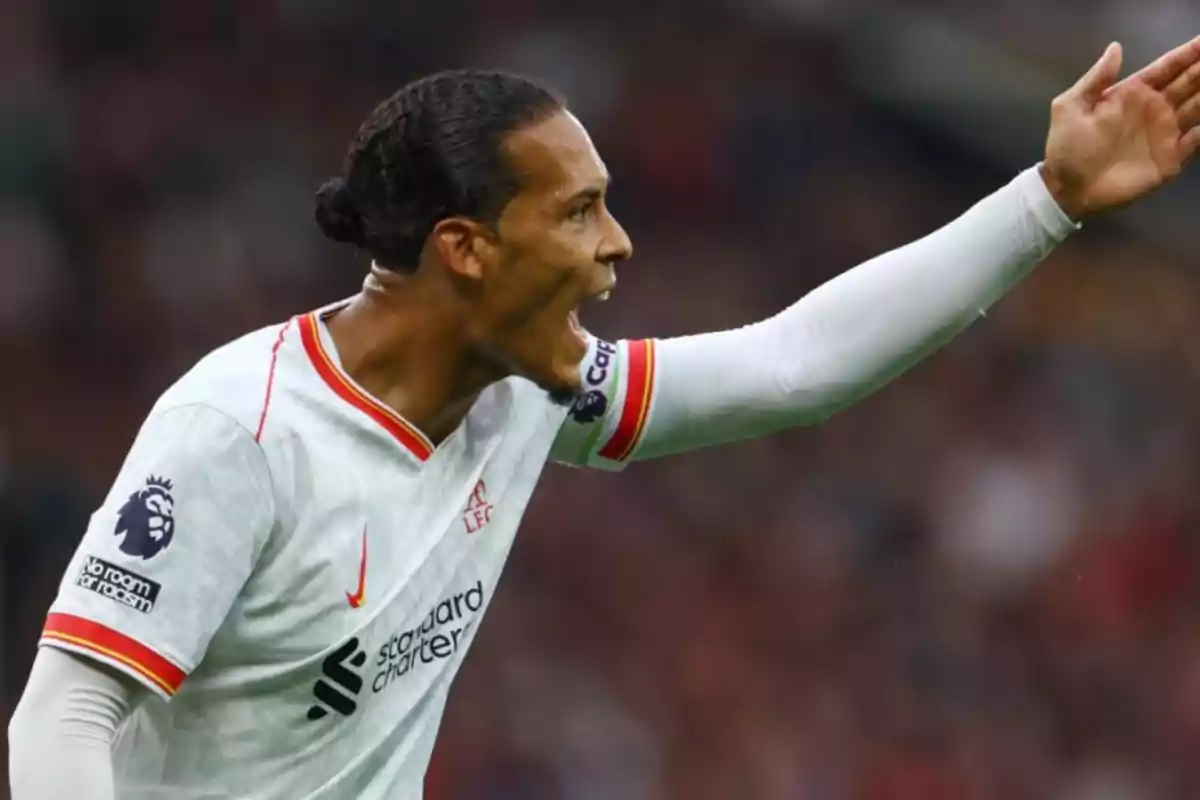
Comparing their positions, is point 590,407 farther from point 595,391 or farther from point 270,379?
point 270,379

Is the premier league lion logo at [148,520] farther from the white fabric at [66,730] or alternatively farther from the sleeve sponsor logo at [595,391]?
the sleeve sponsor logo at [595,391]

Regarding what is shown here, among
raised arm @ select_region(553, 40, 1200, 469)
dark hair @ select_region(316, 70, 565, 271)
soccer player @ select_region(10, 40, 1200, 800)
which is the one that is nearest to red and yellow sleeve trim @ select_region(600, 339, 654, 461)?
raised arm @ select_region(553, 40, 1200, 469)

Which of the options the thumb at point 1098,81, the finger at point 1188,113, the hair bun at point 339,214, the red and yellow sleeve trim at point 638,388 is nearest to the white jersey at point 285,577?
the hair bun at point 339,214

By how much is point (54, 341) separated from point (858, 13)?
3910 millimetres

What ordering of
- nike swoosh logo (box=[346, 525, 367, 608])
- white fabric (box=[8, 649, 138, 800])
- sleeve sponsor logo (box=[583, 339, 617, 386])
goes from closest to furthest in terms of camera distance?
1. white fabric (box=[8, 649, 138, 800])
2. nike swoosh logo (box=[346, 525, 367, 608])
3. sleeve sponsor logo (box=[583, 339, 617, 386])

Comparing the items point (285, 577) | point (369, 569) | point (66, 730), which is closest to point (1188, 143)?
point (369, 569)

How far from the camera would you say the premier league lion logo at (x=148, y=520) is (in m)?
2.63

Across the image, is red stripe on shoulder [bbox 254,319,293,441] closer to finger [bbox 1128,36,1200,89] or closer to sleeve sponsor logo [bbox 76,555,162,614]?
sleeve sponsor logo [bbox 76,555,162,614]

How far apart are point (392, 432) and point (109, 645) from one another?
1.70 feet

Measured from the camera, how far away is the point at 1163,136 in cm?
309

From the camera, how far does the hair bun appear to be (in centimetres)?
303

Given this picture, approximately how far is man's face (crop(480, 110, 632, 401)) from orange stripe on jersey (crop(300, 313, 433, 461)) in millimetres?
163

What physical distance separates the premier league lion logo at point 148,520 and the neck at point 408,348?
1.28ft

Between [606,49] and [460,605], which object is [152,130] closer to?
[606,49]
